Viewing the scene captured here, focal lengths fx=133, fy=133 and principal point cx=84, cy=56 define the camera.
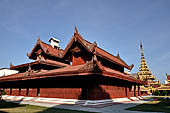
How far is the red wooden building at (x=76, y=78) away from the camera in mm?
11805

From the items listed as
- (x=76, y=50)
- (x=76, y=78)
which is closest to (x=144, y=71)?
(x=76, y=50)

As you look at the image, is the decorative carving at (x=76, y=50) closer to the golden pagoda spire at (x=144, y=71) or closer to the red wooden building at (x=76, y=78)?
the red wooden building at (x=76, y=78)

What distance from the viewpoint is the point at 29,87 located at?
1820cm

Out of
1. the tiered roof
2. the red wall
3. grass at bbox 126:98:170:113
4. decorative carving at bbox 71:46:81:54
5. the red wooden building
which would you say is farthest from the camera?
decorative carving at bbox 71:46:81:54

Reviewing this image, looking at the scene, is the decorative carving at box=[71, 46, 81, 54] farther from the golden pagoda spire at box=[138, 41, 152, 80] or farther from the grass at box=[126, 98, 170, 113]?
the golden pagoda spire at box=[138, 41, 152, 80]

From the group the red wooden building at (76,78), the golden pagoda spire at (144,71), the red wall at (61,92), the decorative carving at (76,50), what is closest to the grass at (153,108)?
the red wooden building at (76,78)

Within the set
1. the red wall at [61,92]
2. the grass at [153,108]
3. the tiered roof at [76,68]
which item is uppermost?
the tiered roof at [76,68]

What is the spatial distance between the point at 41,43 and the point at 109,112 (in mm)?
16942

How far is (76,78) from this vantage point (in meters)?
12.7

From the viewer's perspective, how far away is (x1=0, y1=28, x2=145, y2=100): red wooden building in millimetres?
11805

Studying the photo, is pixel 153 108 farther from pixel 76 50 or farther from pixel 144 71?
pixel 144 71

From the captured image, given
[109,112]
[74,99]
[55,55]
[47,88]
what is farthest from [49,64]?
[109,112]

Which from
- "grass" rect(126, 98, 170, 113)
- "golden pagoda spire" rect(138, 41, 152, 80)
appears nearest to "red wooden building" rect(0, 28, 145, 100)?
"grass" rect(126, 98, 170, 113)

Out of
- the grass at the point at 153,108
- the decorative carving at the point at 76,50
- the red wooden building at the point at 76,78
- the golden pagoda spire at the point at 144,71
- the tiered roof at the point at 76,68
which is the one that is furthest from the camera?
the golden pagoda spire at the point at 144,71
